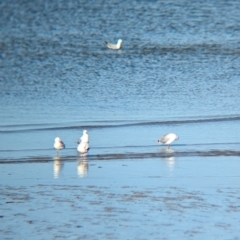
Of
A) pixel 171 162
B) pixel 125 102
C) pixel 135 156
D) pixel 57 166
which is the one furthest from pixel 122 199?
pixel 125 102

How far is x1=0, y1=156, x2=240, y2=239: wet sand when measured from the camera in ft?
21.4

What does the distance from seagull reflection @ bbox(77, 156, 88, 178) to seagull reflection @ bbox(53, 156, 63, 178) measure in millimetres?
201

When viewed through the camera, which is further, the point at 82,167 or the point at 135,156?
the point at 135,156

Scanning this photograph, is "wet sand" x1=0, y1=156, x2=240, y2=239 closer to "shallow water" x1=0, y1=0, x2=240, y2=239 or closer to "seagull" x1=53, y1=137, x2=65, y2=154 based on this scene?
"shallow water" x1=0, y1=0, x2=240, y2=239

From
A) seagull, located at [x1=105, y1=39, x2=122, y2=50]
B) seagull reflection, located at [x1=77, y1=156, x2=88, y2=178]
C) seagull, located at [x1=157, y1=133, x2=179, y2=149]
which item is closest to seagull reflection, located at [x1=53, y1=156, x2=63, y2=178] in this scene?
seagull reflection, located at [x1=77, y1=156, x2=88, y2=178]

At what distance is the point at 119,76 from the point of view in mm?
16719

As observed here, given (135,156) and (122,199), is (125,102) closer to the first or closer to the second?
(135,156)

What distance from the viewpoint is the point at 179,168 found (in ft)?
29.9

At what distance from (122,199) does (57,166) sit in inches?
78.2

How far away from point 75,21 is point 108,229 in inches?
723

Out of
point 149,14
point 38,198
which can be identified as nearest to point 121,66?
point 149,14

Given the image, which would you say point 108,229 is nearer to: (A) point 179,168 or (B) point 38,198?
(B) point 38,198

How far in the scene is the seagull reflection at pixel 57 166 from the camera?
8.91 m

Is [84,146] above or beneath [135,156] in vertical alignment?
above
